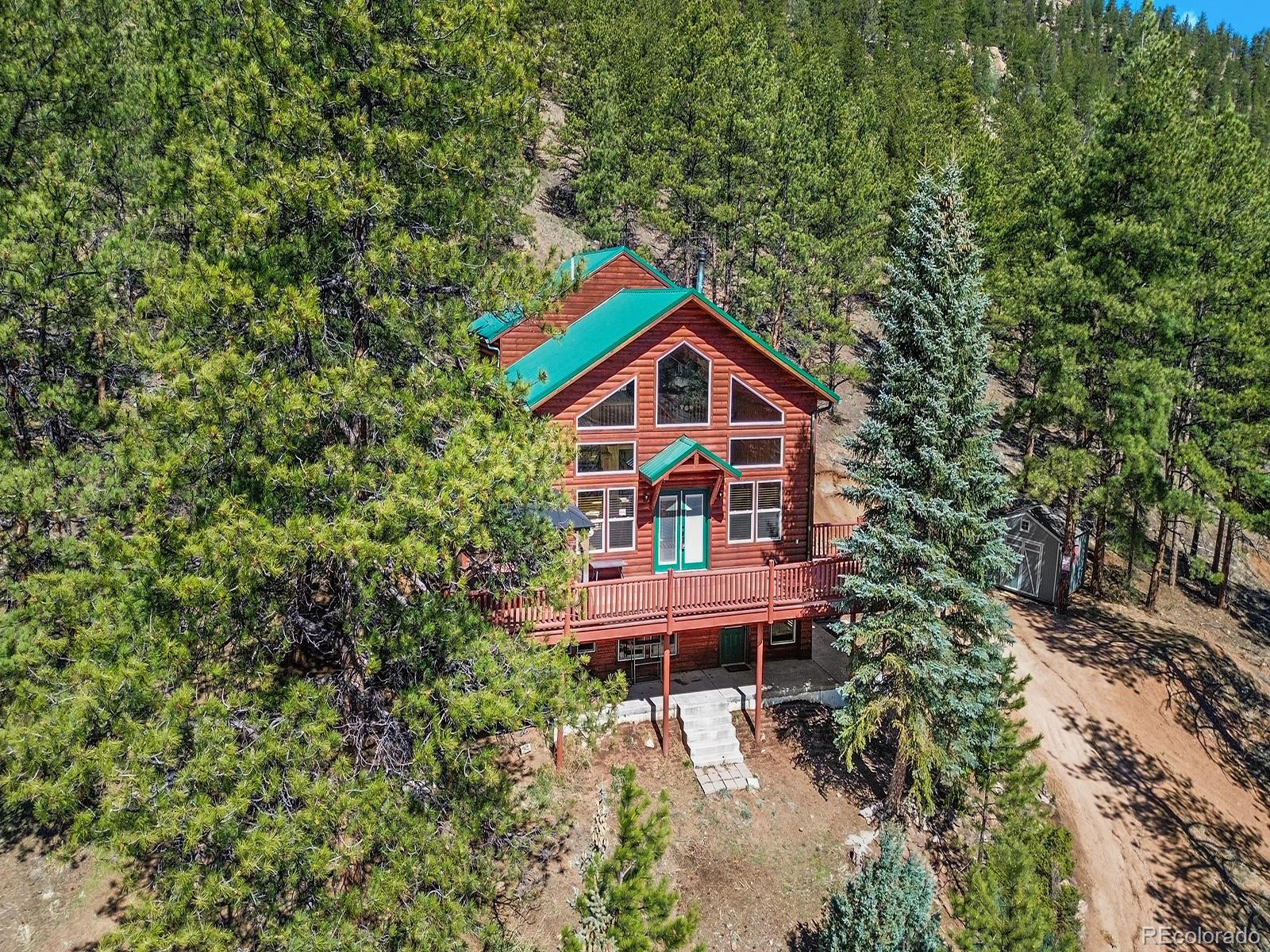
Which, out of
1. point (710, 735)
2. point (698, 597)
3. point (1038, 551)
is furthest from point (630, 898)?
point (1038, 551)

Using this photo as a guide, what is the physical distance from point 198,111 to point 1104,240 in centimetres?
2065

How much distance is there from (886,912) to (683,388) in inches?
420

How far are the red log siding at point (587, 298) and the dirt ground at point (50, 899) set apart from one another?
42.2ft

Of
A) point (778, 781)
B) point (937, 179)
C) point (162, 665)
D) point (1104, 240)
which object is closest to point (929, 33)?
point (1104, 240)

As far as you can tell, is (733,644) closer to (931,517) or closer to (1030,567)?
(931,517)

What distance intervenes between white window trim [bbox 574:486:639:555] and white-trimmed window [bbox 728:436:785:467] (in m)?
2.48

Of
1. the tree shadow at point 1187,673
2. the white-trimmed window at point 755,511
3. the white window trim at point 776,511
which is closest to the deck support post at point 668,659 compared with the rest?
the white-trimmed window at point 755,511

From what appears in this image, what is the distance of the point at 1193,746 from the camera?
18.6 m

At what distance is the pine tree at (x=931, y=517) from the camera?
46.4ft

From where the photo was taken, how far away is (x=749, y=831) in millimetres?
14281

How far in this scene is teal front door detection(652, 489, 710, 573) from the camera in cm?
1736

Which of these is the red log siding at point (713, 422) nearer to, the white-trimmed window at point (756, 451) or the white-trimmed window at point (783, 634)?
the white-trimmed window at point (756, 451)

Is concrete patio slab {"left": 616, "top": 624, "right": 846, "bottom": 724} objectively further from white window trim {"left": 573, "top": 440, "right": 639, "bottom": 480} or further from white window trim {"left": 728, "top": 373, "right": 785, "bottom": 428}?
white window trim {"left": 728, "top": 373, "right": 785, "bottom": 428}

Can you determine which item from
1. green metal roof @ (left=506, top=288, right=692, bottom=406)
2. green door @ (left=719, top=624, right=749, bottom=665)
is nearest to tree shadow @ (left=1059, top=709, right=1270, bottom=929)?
green door @ (left=719, top=624, right=749, bottom=665)
